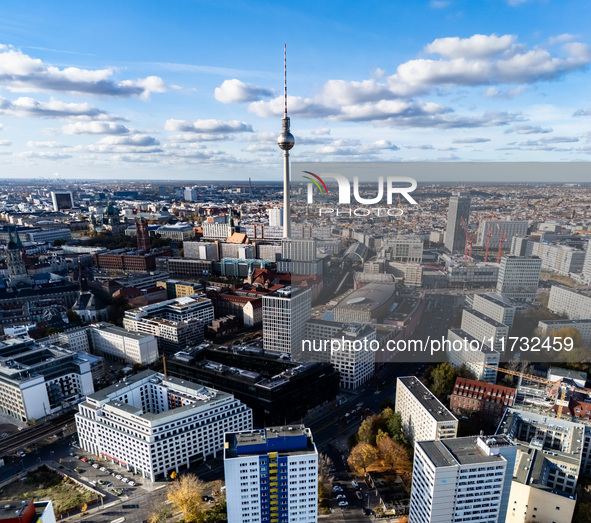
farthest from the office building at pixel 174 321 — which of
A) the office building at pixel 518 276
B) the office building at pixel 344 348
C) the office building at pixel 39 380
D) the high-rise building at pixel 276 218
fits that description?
the high-rise building at pixel 276 218

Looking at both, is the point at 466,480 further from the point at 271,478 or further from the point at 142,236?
the point at 142,236

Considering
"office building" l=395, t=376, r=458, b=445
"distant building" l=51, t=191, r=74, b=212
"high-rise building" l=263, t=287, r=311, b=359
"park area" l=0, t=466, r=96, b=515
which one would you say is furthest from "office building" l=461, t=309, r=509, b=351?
"distant building" l=51, t=191, r=74, b=212

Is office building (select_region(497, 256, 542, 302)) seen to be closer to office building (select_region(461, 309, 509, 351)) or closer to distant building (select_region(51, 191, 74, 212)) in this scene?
office building (select_region(461, 309, 509, 351))

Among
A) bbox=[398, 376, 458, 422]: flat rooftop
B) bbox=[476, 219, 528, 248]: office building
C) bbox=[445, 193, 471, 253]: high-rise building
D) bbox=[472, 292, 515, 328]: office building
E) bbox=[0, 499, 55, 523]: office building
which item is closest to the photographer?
bbox=[0, 499, 55, 523]: office building

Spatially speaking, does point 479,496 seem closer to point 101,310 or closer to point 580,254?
point 580,254

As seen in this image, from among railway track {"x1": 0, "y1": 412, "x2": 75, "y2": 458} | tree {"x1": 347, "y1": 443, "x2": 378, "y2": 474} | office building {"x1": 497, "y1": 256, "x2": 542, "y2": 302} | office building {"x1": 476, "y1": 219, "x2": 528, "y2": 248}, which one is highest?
office building {"x1": 476, "y1": 219, "x2": 528, "y2": 248}

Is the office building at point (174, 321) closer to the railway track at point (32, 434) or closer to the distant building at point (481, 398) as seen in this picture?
the railway track at point (32, 434)
